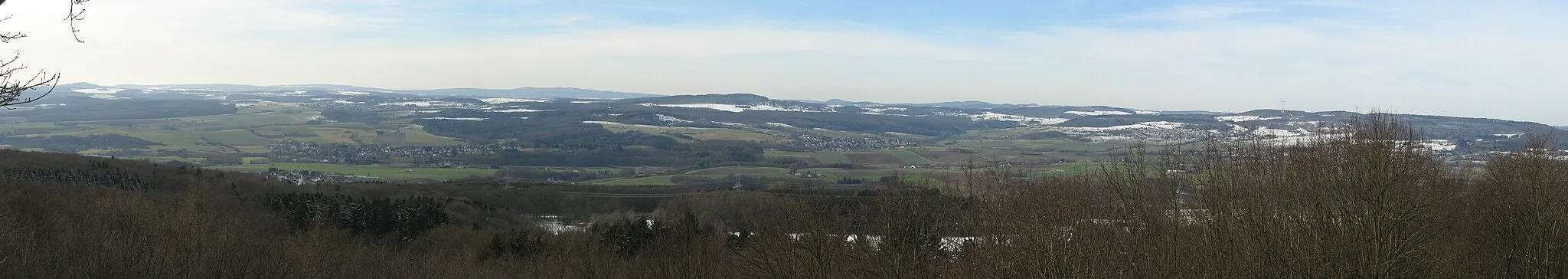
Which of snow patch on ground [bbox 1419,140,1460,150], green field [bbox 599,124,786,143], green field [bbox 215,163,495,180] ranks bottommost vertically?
green field [bbox 215,163,495,180]

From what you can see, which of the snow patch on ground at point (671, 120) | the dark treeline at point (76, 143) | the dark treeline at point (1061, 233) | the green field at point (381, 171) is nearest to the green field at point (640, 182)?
the green field at point (381, 171)

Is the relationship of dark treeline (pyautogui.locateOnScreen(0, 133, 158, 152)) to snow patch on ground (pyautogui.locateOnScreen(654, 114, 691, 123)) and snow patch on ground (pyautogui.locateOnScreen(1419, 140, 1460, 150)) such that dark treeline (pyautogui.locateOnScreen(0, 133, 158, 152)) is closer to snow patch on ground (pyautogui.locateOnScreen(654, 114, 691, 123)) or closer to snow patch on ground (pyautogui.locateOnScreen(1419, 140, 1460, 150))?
snow patch on ground (pyautogui.locateOnScreen(654, 114, 691, 123))

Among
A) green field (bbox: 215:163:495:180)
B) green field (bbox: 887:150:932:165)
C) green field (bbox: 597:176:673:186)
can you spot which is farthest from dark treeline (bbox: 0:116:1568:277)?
green field (bbox: 887:150:932:165)

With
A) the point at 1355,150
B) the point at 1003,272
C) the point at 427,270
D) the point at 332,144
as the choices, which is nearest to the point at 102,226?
the point at 427,270

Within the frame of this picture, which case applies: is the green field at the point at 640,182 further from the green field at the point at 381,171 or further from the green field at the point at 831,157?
the green field at the point at 831,157

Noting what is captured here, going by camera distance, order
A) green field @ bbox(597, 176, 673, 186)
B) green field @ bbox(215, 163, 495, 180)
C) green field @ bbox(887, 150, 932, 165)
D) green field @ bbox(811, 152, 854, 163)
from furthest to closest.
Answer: green field @ bbox(811, 152, 854, 163)
green field @ bbox(887, 150, 932, 165)
green field @ bbox(215, 163, 495, 180)
green field @ bbox(597, 176, 673, 186)

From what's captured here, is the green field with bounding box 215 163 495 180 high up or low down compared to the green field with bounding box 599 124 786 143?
down

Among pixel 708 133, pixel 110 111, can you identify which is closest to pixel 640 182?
pixel 708 133
